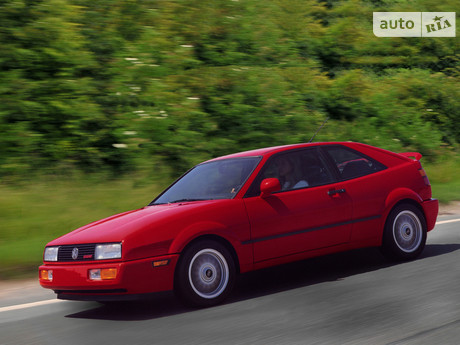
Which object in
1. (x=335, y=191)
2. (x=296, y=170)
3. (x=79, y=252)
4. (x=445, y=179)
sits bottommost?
(x=445, y=179)

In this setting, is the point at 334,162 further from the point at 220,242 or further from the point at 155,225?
the point at 155,225

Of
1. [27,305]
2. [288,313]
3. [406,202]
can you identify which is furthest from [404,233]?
[27,305]

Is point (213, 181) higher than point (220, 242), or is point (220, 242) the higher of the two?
point (213, 181)

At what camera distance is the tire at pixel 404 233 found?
24.3ft

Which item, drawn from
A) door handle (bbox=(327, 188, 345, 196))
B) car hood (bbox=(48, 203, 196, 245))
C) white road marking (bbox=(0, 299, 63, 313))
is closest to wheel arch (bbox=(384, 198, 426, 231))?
door handle (bbox=(327, 188, 345, 196))

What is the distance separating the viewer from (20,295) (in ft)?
23.3

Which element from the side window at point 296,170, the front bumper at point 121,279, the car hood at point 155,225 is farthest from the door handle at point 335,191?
the front bumper at point 121,279

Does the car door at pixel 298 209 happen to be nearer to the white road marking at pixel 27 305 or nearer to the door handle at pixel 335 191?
the door handle at pixel 335 191

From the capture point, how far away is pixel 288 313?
547cm

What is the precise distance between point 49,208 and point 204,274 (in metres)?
5.23

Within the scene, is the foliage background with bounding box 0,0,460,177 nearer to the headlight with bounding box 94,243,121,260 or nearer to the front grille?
the front grille

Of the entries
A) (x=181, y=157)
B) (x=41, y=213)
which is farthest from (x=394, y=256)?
(x=181, y=157)

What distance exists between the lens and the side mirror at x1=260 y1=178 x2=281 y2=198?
21.0 ft

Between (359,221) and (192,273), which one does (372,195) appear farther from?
(192,273)
